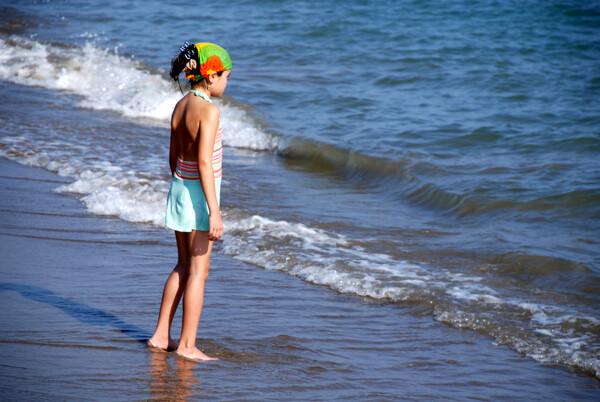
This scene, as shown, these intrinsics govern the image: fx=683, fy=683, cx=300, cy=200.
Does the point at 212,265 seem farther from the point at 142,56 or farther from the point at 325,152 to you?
the point at 142,56

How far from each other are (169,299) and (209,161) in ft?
2.75

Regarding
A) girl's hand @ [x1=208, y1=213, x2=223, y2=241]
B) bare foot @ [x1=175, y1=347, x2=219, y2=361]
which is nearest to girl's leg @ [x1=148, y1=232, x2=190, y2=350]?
bare foot @ [x1=175, y1=347, x2=219, y2=361]

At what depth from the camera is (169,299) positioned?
144 inches

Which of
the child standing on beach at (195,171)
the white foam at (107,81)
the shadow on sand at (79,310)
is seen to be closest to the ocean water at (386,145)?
the white foam at (107,81)

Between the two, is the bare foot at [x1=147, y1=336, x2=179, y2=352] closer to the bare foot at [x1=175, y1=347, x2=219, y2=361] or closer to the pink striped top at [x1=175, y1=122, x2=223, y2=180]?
the bare foot at [x1=175, y1=347, x2=219, y2=361]

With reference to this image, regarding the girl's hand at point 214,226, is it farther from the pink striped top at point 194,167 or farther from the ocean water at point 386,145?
the ocean water at point 386,145

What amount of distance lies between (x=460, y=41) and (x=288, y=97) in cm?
604

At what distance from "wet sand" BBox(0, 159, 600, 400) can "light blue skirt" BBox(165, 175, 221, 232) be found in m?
0.73

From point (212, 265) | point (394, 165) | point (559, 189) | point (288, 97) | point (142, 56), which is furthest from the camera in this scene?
point (142, 56)

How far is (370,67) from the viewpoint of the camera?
14711 millimetres

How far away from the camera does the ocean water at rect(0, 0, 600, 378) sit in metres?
5.40

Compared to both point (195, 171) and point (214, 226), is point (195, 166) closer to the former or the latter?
point (195, 171)

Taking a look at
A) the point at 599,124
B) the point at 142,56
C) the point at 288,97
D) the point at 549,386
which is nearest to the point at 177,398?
the point at 549,386

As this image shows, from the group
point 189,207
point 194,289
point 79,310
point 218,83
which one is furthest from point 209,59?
point 79,310
